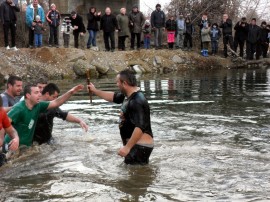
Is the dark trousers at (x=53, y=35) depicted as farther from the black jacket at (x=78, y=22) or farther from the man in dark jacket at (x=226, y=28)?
the man in dark jacket at (x=226, y=28)

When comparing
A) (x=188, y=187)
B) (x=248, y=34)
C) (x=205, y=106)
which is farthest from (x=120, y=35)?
(x=188, y=187)

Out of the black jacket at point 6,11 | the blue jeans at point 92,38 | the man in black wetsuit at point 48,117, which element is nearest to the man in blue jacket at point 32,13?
the black jacket at point 6,11

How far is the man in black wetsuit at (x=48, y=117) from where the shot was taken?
920cm

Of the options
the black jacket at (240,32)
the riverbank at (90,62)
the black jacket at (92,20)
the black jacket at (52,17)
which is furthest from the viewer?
the black jacket at (240,32)

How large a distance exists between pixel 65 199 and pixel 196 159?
9.63 ft

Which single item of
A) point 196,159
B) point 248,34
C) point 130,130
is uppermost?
point 248,34

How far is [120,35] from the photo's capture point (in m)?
25.8

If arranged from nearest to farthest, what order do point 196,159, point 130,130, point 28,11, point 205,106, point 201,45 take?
point 130,130
point 196,159
point 205,106
point 28,11
point 201,45

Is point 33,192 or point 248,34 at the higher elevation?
point 248,34

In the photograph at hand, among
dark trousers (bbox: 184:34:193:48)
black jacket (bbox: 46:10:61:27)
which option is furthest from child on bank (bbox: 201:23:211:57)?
black jacket (bbox: 46:10:61:27)

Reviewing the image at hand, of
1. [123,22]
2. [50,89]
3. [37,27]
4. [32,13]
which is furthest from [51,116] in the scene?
[123,22]

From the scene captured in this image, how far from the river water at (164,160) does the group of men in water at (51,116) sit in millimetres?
307

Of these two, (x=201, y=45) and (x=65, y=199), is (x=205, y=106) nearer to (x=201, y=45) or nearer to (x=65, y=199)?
(x=65, y=199)

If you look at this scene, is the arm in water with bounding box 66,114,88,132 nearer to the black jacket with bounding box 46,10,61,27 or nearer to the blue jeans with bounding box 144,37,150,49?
the black jacket with bounding box 46,10,61,27
